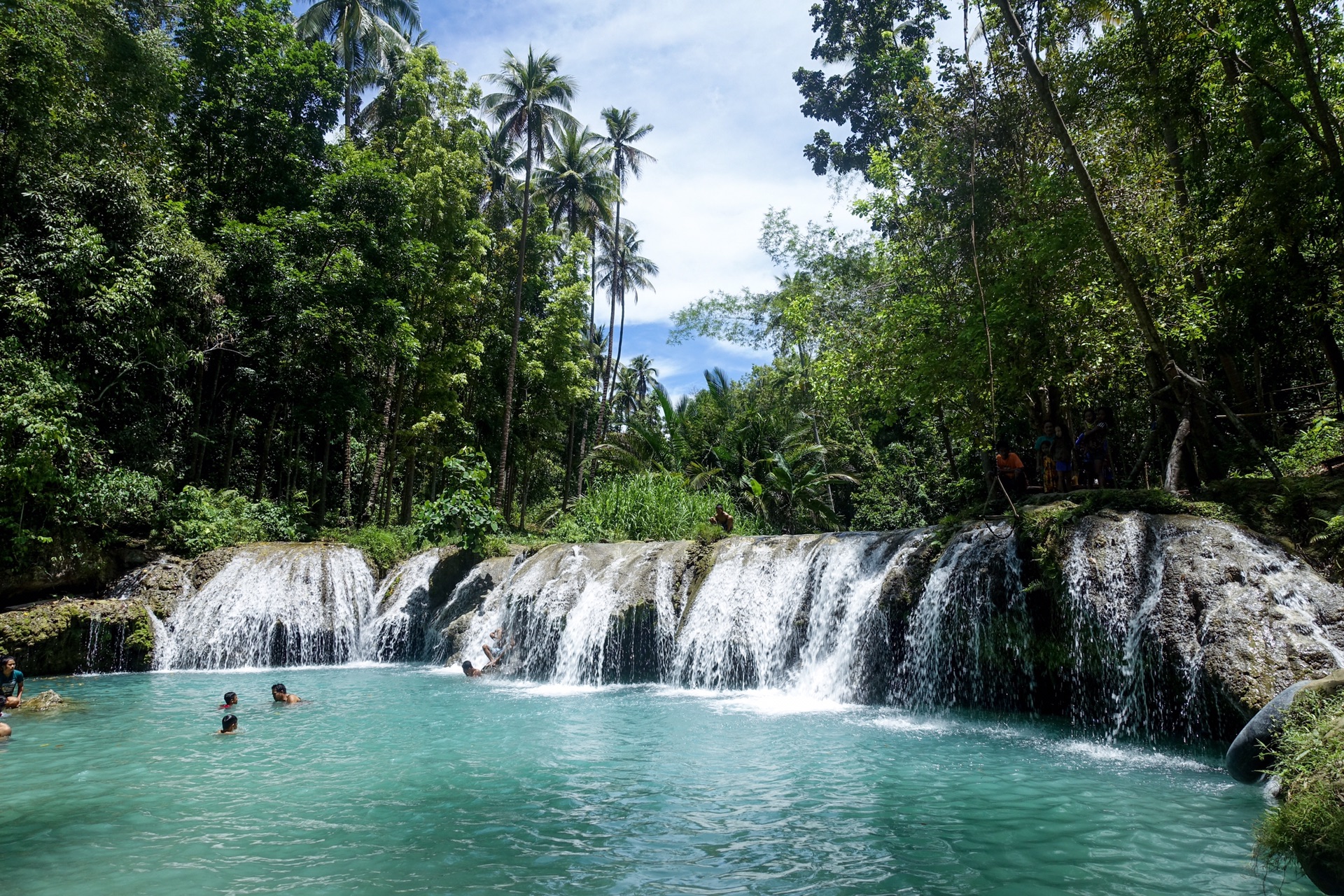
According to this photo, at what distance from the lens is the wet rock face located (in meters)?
6.66

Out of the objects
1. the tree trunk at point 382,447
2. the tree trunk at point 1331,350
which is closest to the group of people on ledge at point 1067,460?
the tree trunk at point 1331,350

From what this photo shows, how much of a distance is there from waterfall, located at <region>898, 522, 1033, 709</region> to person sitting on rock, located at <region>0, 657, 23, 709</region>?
36.1ft

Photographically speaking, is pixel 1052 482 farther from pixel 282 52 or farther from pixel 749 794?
pixel 282 52

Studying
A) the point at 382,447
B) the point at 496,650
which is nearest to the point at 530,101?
the point at 382,447

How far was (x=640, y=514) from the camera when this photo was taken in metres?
16.9

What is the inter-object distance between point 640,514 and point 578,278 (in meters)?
13.6

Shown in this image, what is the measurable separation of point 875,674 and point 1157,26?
9.56 m

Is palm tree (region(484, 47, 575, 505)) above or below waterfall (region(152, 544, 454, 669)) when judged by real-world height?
above

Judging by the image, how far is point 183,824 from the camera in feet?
17.4

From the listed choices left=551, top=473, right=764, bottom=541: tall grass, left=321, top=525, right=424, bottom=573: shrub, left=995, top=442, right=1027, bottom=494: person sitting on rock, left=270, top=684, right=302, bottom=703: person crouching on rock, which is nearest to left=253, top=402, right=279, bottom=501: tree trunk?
left=321, top=525, right=424, bottom=573: shrub

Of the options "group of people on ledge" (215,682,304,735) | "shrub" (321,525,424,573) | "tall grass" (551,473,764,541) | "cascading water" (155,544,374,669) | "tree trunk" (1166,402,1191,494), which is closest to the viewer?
"group of people on ledge" (215,682,304,735)

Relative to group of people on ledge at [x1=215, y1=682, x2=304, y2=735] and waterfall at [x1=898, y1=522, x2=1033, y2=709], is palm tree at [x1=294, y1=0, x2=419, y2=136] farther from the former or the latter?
waterfall at [x1=898, y1=522, x2=1033, y2=709]

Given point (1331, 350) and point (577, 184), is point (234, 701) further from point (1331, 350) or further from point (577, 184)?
point (577, 184)

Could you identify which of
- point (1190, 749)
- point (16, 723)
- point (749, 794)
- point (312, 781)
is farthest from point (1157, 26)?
point (16, 723)
